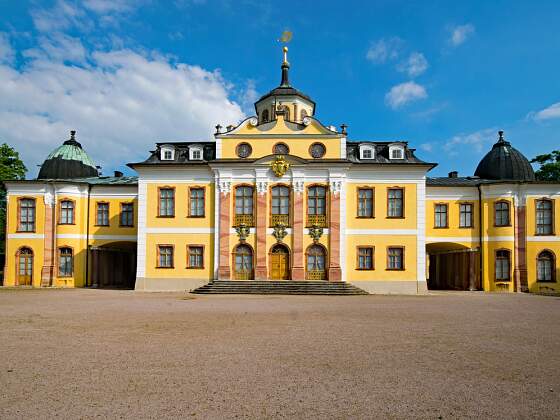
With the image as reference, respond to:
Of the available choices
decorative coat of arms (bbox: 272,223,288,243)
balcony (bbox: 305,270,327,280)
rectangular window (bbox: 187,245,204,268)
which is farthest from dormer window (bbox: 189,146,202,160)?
balcony (bbox: 305,270,327,280)

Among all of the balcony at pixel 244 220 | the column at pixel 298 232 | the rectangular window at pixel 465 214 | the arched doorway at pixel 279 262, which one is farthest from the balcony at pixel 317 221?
the rectangular window at pixel 465 214

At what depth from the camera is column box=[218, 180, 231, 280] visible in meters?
28.6

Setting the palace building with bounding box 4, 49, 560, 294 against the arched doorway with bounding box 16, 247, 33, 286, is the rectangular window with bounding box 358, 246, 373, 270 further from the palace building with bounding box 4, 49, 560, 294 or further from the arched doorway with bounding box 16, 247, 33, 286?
the arched doorway with bounding box 16, 247, 33, 286

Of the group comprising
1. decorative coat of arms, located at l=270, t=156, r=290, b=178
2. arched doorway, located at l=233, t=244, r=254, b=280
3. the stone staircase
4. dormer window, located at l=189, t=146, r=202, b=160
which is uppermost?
dormer window, located at l=189, t=146, r=202, b=160

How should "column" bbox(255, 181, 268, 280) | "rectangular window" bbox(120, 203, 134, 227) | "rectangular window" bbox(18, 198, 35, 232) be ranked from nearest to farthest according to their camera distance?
"column" bbox(255, 181, 268, 280)
"rectangular window" bbox(18, 198, 35, 232)
"rectangular window" bbox(120, 203, 134, 227)

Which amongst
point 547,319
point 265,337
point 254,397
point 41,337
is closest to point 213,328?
point 265,337

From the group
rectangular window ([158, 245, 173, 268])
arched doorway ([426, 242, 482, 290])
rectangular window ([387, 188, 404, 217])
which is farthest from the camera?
arched doorway ([426, 242, 482, 290])

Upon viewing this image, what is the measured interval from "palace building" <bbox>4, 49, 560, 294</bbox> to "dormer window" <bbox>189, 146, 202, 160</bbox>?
69 mm

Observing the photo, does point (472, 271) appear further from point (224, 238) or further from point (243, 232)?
point (224, 238)

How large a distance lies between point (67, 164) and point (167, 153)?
33.4 feet

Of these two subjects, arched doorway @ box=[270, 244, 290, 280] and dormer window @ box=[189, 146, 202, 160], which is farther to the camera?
dormer window @ box=[189, 146, 202, 160]

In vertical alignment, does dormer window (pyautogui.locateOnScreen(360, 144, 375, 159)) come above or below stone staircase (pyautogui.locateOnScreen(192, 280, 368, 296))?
above

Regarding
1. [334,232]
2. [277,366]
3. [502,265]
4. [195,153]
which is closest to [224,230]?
[195,153]

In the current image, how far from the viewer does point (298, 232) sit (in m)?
28.6
